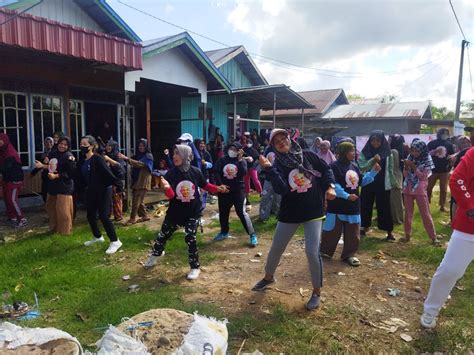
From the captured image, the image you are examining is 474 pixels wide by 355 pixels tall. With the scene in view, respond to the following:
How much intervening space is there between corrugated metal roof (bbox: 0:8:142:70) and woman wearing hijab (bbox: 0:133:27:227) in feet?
6.32

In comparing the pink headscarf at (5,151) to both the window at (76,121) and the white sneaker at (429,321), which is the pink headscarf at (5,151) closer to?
the window at (76,121)

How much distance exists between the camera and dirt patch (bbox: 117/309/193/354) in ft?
8.41

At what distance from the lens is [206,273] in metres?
5.09

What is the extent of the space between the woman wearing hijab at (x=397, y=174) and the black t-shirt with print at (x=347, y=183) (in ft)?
6.21

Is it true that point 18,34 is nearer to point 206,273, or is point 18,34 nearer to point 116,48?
point 116,48

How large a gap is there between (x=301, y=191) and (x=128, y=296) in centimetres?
222

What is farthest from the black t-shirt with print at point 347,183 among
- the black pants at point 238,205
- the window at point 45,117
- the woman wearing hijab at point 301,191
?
the window at point 45,117

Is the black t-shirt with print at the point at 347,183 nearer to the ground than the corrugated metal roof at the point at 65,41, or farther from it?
nearer to the ground

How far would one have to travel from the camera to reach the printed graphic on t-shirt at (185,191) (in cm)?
486

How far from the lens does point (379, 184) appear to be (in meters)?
6.71

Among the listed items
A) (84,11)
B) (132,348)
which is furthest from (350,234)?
(84,11)

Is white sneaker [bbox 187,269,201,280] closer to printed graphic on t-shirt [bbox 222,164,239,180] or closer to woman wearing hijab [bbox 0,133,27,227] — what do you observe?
printed graphic on t-shirt [bbox 222,164,239,180]

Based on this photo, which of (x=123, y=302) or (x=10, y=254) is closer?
(x=123, y=302)

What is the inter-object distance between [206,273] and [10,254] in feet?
9.66
